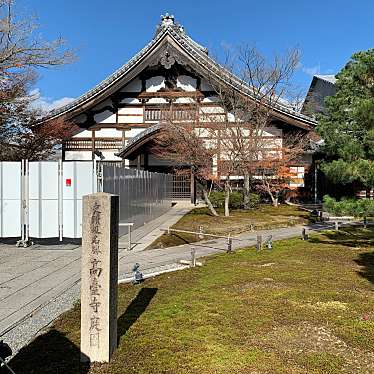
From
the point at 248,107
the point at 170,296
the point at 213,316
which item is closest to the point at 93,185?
the point at 170,296

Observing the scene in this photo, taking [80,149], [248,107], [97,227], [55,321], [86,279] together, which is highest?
[248,107]

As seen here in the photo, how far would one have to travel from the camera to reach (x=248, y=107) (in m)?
A: 19.5

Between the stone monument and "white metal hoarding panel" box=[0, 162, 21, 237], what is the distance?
7.74m

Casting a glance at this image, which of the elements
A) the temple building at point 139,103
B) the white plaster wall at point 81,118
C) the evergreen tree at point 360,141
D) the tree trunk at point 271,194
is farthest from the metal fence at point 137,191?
the evergreen tree at point 360,141

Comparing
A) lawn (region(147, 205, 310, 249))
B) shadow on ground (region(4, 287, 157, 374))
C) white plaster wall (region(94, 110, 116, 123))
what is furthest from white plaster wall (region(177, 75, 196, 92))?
shadow on ground (region(4, 287, 157, 374))

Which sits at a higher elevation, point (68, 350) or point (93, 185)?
point (93, 185)

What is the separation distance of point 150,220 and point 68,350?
41.4 feet

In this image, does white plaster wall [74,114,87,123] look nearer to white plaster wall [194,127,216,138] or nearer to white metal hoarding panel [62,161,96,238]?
white plaster wall [194,127,216,138]

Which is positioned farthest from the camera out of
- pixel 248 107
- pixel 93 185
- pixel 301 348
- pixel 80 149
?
pixel 80 149

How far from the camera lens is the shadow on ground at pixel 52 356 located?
3.89 metres

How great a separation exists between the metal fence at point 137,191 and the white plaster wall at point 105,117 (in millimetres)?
4448

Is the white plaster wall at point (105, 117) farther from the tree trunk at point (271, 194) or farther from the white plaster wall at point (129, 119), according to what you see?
the tree trunk at point (271, 194)

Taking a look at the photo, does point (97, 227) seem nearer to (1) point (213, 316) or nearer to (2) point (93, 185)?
(1) point (213, 316)

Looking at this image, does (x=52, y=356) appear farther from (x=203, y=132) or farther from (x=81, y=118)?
(x=81, y=118)
